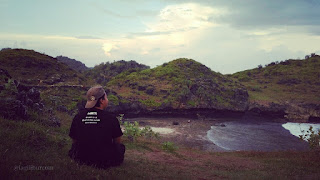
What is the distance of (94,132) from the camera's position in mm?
6484

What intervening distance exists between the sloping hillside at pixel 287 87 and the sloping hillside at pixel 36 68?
57.5 metres

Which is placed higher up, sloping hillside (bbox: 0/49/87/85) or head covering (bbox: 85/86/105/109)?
sloping hillside (bbox: 0/49/87/85)

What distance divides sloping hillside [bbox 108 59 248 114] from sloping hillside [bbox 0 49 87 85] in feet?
44.4

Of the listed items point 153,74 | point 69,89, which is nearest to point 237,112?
point 153,74

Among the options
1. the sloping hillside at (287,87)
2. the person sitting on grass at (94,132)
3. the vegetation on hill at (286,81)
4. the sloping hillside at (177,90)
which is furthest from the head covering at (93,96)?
the vegetation on hill at (286,81)

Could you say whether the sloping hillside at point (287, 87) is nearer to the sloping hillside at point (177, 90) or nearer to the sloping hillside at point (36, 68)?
the sloping hillside at point (177, 90)

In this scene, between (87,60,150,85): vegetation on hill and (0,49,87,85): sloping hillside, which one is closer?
(0,49,87,85): sloping hillside

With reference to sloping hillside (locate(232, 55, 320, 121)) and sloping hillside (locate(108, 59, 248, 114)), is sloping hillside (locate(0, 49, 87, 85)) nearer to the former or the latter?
sloping hillside (locate(108, 59, 248, 114))

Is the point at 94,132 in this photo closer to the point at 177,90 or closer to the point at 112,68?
the point at 177,90

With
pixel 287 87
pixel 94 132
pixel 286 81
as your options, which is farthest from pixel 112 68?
pixel 94 132

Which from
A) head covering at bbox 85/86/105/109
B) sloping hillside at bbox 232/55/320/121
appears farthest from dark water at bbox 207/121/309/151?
head covering at bbox 85/86/105/109

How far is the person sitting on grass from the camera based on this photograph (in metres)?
6.48

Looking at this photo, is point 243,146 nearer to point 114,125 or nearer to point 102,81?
point 114,125

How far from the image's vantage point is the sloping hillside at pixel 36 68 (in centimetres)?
5434
